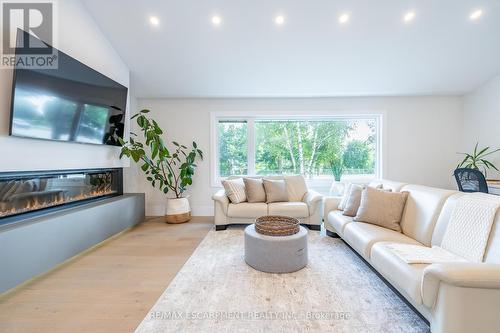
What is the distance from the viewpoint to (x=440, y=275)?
135 centimetres

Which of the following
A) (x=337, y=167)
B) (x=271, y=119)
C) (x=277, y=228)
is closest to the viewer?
(x=277, y=228)

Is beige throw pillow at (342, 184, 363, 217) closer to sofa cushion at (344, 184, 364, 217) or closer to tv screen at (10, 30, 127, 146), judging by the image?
sofa cushion at (344, 184, 364, 217)

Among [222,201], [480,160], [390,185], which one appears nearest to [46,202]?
[222,201]

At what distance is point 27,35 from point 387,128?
18.4ft

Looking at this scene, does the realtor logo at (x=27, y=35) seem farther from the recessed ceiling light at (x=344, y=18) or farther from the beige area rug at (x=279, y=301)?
the recessed ceiling light at (x=344, y=18)

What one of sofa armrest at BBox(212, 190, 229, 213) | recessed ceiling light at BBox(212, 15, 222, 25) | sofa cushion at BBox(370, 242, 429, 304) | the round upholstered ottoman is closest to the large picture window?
sofa armrest at BBox(212, 190, 229, 213)

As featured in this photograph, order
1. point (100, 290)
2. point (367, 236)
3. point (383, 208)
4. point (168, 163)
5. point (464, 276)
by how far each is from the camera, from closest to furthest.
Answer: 1. point (464, 276)
2. point (100, 290)
3. point (367, 236)
4. point (383, 208)
5. point (168, 163)

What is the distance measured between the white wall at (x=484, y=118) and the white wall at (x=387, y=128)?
0.50ft

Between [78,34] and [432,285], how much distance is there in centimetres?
451

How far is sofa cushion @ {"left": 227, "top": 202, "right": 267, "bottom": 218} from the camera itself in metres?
3.80

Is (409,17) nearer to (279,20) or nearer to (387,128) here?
(279,20)

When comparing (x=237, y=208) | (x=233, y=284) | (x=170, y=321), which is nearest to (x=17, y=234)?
(x=170, y=321)

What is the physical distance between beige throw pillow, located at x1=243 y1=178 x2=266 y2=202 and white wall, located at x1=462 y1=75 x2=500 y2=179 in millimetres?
4175

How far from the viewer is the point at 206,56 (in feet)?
12.3
